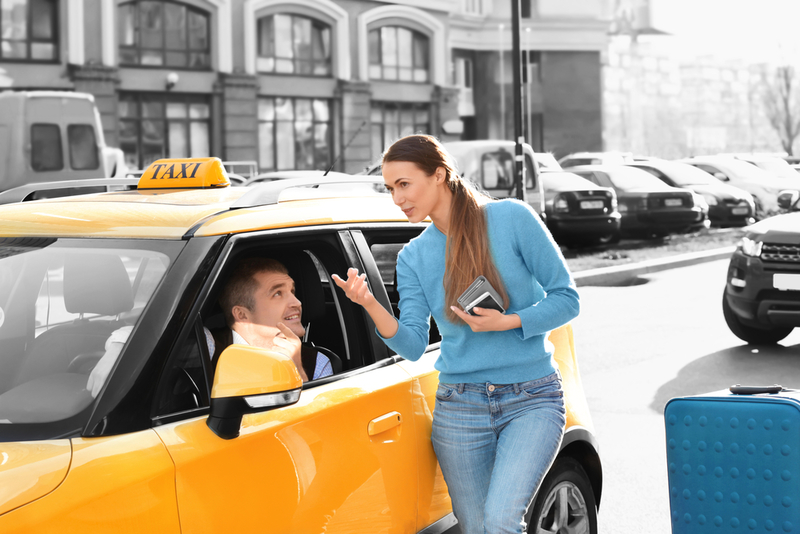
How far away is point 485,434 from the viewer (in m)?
2.73

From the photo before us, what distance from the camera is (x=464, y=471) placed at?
273cm

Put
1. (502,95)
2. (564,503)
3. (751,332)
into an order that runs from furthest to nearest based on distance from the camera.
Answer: (502,95) → (751,332) → (564,503)

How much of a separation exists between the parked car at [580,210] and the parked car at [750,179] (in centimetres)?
875

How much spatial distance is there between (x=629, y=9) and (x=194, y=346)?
232 ft

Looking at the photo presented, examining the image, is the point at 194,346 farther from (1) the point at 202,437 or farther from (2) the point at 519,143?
(2) the point at 519,143

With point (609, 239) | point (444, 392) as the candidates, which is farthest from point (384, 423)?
point (609, 239)

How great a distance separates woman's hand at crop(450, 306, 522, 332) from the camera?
2.58 metres

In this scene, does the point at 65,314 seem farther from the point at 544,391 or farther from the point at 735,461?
the point at 735,461

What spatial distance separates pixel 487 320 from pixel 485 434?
0.37 meters

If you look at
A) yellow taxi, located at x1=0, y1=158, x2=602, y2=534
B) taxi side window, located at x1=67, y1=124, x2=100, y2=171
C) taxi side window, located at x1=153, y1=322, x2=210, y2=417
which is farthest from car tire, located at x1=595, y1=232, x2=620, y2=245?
taxi side window, located at x1=153, y1=322, x2=210, y2=417

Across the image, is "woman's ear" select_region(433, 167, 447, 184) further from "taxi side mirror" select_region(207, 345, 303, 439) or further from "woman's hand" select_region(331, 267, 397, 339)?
"taxi side mirror" select_region(207, 345, 303, 439)

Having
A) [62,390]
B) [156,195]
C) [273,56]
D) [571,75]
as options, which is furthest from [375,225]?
[571,75]

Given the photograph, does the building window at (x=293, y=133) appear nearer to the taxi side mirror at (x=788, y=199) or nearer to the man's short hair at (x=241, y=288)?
the taxi side mirror at (x=788, y=199)

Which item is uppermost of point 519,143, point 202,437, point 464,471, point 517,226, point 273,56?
point 273,56
